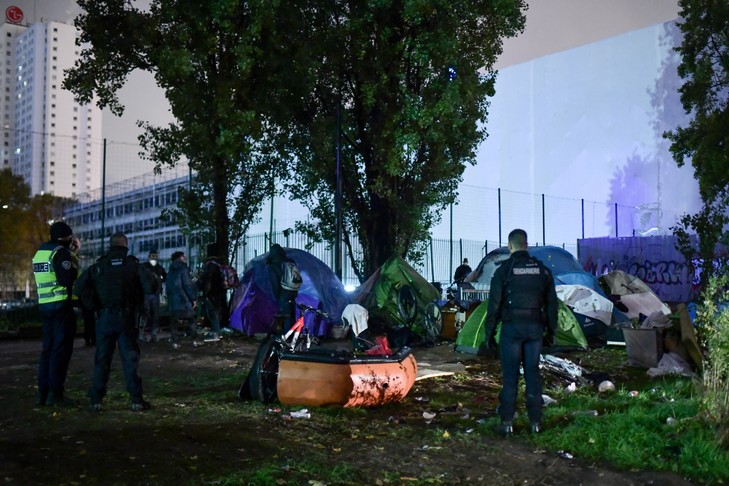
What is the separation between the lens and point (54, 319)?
788 centimetres

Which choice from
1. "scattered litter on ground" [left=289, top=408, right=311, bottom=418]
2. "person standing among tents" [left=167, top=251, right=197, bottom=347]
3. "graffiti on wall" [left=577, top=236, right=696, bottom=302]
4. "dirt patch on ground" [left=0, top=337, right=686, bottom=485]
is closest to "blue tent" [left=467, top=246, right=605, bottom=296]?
"person standing among tents" [left=167, top=251, right=197, bottom=347]

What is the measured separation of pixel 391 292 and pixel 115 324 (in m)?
8.63

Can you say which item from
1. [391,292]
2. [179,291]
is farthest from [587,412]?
[179,291]

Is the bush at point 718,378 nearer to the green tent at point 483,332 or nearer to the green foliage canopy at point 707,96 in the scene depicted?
the green tent at point 483,332

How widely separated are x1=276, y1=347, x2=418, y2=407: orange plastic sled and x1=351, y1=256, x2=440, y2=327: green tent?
739 cm

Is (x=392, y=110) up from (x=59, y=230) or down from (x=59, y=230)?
up

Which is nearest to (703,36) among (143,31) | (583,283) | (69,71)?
(583,283)

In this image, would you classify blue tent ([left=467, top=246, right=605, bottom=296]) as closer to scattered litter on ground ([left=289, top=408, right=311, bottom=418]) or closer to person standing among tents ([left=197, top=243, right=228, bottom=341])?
person standing among tents ([left=197, top=243, right=228, bottom=341])

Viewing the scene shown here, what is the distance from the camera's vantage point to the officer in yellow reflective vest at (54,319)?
7793mm

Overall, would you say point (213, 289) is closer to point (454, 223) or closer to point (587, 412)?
point (587, 412)

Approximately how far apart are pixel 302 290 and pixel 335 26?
7.67m

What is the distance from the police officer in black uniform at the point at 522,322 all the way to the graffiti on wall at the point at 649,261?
1902 centimetres

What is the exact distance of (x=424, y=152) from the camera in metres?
19.5

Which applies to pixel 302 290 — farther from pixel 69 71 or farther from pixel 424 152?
pixel 69 71
